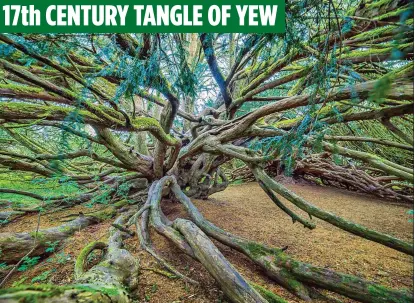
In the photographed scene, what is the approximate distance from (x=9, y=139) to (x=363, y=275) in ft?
17.2

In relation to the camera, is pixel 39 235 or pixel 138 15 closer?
pixel 138 15

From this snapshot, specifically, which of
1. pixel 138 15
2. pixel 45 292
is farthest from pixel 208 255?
pixel 138 15

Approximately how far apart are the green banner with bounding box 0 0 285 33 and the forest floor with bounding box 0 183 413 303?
77.8 inches

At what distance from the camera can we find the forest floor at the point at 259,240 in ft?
5.76

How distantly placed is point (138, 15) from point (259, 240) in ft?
8.60

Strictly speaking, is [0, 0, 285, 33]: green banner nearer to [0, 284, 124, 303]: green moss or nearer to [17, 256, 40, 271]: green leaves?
[0, 284, 124, 303]: green moss

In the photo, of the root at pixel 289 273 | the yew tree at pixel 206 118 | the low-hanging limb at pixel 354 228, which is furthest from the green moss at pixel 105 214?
the low-hanging limb at pixel 354 228

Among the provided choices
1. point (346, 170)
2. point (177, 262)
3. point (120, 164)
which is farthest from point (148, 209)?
point (346, 170)

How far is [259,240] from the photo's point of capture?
266 cm

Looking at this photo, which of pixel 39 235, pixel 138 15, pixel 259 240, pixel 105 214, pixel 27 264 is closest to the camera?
pixel 138 15

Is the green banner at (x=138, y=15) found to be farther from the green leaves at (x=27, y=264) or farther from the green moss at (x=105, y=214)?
the green moss at (x=105, y=214)

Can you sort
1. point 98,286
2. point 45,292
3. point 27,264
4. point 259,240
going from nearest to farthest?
point 45,292
point 98,286
point 27,264
point 259,240

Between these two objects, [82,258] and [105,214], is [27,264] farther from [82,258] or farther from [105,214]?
[105,214]

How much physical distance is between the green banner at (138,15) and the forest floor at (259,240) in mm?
1976
